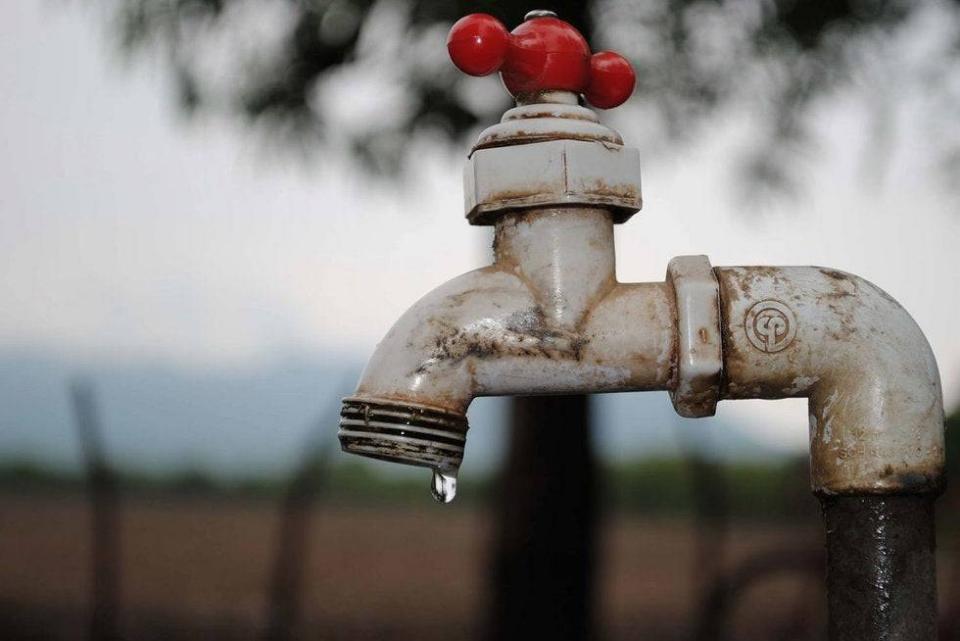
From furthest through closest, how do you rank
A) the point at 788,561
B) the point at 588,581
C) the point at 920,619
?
the point at 788,561, the point at 588,581, the point at 920,619

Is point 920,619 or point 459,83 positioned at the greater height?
point 459,83

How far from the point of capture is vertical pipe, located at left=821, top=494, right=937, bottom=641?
817 millimetres

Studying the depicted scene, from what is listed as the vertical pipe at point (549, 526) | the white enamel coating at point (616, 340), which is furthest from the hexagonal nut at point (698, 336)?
the vertical pipe at point (549, 526)

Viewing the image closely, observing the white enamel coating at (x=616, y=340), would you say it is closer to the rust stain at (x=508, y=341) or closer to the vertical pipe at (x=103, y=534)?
the rust stain at (x=508, y=341)

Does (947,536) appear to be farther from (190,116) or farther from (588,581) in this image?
(190,116)

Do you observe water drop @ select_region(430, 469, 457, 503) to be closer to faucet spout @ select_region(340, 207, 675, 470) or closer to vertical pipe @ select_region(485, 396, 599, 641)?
faucet spout @ select_region(340, 207, 675, 470)

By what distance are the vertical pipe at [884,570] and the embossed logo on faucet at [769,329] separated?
0.14 metres

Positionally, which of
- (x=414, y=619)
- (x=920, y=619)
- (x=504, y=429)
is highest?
(x=504, y=429)

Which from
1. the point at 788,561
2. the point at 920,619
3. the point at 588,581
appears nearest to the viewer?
the point at 920,619

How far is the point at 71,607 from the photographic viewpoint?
7.63 feet

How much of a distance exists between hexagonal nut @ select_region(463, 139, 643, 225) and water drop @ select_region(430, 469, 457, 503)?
23cm

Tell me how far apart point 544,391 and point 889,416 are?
282 millimetres

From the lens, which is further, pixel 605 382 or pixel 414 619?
pixel 414 619

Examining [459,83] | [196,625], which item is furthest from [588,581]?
[459,83]
